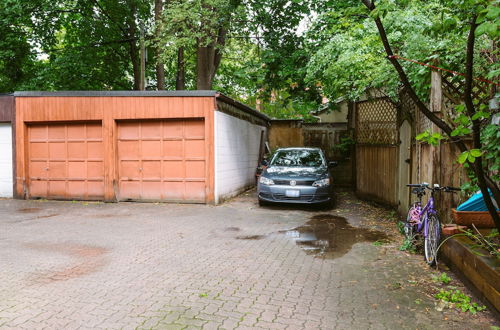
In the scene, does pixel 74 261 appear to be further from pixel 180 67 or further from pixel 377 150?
pixel 180 67

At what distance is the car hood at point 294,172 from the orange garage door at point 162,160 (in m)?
1.99

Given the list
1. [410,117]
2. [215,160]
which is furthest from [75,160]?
[410,117]

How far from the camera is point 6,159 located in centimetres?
1190

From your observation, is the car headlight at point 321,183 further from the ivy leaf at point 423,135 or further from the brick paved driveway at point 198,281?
the ivy leaf at point 423,135

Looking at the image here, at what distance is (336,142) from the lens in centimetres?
1516

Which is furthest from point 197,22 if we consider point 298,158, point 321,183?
point 321,183

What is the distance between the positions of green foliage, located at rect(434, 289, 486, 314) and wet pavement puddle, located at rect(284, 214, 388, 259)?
69.4 inches

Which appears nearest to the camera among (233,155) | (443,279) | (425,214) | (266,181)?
(443,279)

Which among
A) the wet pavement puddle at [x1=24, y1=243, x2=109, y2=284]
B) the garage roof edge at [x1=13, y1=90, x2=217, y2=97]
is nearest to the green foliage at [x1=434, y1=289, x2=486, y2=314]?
the wet pavement puddle at [x1=24, y1=243, x2=109, y2=284]

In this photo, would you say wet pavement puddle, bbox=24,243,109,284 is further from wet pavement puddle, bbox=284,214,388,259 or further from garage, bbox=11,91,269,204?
garage, bbox=11,91,269,204

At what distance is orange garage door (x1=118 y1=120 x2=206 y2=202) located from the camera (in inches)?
417

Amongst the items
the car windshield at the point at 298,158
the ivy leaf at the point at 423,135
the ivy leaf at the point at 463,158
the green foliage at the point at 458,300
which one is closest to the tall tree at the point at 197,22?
the car windshield at the point at 298,158

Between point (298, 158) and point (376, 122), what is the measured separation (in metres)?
2.34

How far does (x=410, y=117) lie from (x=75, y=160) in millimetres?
9429
